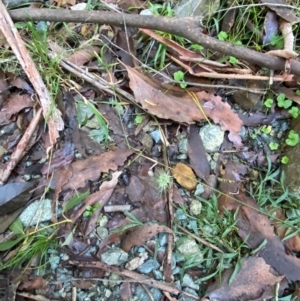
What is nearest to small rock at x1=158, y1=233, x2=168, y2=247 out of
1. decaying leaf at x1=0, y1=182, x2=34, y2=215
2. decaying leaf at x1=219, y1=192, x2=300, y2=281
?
decaying leaf at x1=219, y1=192, x2=300, y2=281

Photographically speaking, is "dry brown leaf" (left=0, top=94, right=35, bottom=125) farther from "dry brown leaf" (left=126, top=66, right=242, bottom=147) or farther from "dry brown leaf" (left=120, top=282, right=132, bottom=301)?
"dry brown leaf" (left=120, top=282, right=132, bottom=301)

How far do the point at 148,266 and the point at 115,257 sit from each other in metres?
0.15

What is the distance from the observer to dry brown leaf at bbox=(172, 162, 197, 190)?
2.09 meters

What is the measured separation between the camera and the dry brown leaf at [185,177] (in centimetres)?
209

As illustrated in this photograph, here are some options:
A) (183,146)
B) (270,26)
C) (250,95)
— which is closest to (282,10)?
(270,26)

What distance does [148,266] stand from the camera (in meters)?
2.01

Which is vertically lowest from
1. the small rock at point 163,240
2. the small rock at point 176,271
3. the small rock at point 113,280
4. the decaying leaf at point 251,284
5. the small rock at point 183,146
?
the decaying leaf at point 251,284

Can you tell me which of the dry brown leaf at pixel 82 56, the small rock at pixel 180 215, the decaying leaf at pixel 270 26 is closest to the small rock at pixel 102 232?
the small rock at pixel 180 215

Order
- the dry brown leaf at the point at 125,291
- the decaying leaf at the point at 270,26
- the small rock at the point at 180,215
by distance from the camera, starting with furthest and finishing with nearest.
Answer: the decaying leaf at the point at 270,26
the small rock at the point at 180,215
the dry brown leaf at the point at 125,291

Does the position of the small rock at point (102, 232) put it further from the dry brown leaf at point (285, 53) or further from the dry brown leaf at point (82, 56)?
the dry brown leaf at point (285, 53)

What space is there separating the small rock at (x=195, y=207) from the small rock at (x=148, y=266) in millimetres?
280

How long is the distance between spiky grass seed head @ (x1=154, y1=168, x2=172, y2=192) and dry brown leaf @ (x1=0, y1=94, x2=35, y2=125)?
674 mm

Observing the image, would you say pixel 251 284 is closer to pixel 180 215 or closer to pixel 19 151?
pixel 180 215

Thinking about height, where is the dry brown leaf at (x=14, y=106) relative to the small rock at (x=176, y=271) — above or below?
above
